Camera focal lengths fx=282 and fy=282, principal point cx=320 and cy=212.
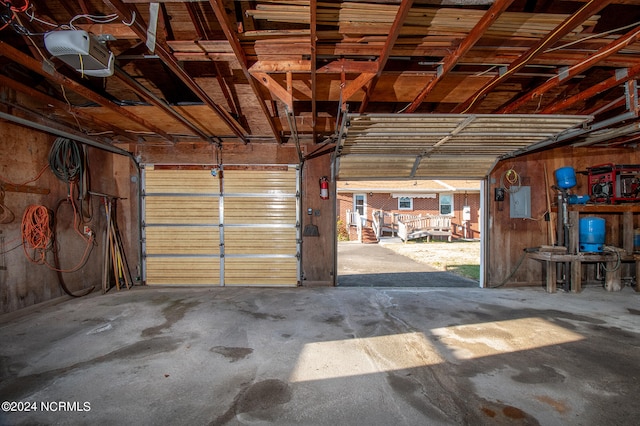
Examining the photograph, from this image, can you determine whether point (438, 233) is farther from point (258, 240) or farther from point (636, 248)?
point (258, 240)

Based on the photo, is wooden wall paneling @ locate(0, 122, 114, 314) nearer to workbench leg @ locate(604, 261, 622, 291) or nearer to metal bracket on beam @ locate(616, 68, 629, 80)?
metal bracket on beam @ locate(616, 68, 629, 80)

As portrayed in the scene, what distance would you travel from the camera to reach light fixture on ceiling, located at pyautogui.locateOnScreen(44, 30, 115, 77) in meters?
2.24

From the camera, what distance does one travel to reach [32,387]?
2.37m

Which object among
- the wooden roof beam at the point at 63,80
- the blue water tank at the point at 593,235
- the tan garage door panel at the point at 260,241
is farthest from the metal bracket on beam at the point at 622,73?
the wooden roof beam at the point at 63,80

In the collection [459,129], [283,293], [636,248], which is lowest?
[283,293]

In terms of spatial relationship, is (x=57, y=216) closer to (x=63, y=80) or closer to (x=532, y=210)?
(x=63, y=80)

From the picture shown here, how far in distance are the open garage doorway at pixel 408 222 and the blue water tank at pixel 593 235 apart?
3933mm

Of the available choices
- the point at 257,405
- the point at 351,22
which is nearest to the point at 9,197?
the point at 257,405

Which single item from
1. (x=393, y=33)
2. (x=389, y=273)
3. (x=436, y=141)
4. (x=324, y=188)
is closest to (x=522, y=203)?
(x=436, y=141)

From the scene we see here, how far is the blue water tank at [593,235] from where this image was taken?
543 centimetres

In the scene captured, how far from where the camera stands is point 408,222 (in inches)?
578

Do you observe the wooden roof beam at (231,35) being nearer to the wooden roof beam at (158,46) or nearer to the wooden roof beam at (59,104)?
the wooden roof beam at (158,46)

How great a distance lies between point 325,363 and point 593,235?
5954 millimetres

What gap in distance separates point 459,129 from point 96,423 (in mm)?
4857
